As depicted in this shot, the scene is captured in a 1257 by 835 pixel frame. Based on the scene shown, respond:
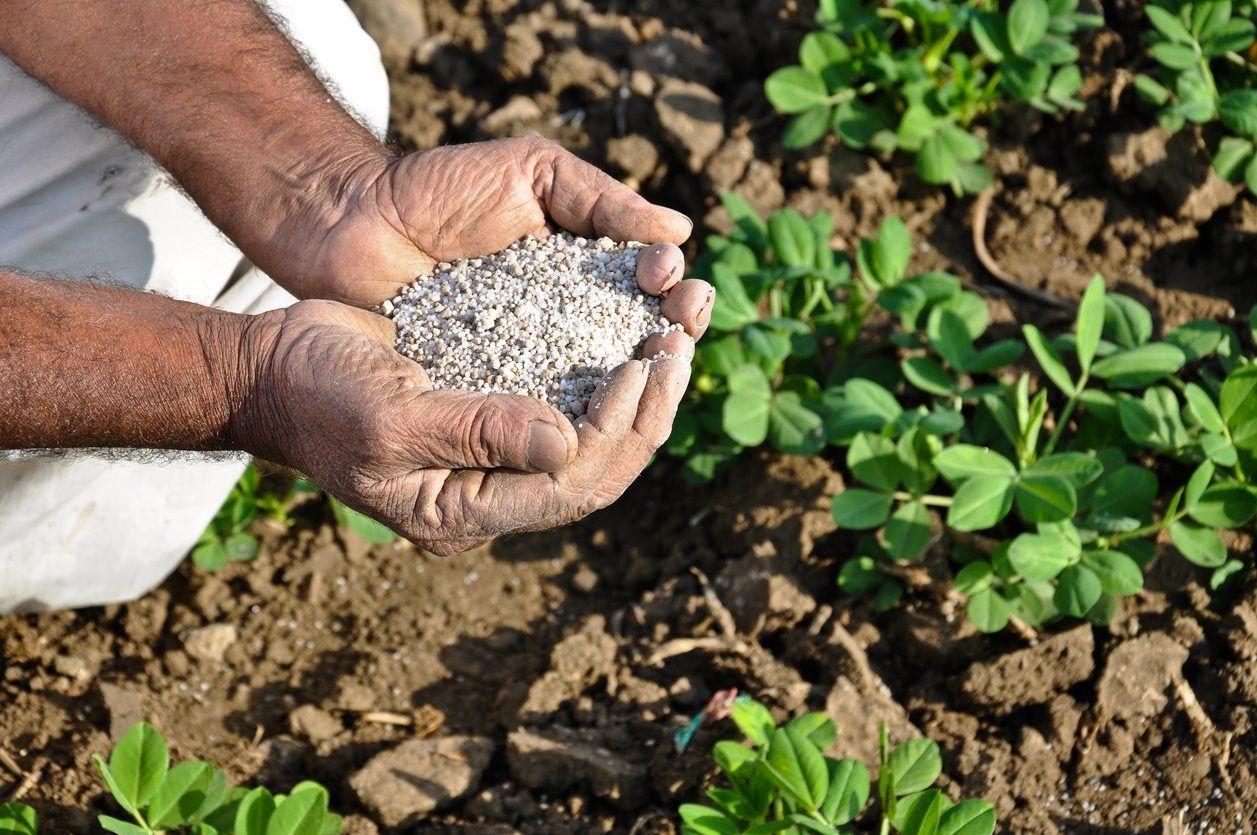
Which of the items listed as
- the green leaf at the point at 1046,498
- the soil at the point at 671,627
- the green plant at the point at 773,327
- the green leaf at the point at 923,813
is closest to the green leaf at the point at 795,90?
the soil at the point at 671,627

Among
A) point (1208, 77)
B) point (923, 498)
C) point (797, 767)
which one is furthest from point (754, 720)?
point (1208, 77)

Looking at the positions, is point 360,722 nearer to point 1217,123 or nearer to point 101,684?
point 101,684

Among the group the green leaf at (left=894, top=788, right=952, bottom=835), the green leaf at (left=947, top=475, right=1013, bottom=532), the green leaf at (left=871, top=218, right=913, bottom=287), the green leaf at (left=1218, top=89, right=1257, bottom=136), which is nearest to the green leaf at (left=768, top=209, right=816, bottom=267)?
the green leaf at (left=871, top=218, right=913, bottom=287)

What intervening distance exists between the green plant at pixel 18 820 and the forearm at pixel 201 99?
1.05 m

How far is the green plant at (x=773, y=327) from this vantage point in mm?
2729

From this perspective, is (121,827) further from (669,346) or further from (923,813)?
(923,813)

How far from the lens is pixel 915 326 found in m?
2.87

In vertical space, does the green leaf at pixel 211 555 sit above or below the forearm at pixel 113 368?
below

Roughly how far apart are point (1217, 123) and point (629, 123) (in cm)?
151

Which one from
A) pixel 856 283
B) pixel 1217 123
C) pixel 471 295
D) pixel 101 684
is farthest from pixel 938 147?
pixel 101 684

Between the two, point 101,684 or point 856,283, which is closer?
point 101,684

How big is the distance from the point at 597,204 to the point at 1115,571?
3.92ft

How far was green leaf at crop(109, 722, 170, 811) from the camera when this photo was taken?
214 centimetres

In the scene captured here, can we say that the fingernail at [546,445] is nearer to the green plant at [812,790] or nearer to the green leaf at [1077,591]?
the green plant at [812,790]
